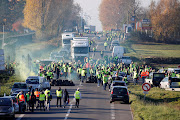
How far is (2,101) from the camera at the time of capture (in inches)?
896

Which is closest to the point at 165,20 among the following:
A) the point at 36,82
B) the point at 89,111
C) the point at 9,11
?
the point at 9,11

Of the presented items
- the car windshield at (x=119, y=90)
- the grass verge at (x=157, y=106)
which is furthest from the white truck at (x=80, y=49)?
the car windshield at (x=119, y=90)

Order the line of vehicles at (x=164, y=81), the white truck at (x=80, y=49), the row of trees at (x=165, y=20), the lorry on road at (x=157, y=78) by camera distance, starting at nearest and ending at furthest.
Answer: the line of vehicles at (x=164, y=81), the lorry on road at (x=157, y=78), the white truck at (x=80, y=49), the row of trees at (x=165, y=20)

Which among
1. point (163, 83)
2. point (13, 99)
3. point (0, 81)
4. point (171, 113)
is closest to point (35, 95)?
point (13, 99)

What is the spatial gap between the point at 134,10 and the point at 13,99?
134 metres

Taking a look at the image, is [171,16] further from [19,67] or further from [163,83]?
[163,83]

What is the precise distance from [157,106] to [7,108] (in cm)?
989

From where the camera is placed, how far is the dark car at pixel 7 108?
869 inches

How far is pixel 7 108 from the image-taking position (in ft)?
72.9

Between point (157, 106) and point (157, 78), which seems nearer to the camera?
point (157, 106)

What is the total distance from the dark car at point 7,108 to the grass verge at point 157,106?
21.0ft

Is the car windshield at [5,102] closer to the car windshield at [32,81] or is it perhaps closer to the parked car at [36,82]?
the parked car at [36,82]

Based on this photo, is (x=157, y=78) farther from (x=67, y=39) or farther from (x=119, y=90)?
(x=67, y=39)

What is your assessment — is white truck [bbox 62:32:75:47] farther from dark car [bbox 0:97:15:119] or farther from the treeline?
dark car [bbox 0:97:15:119]
